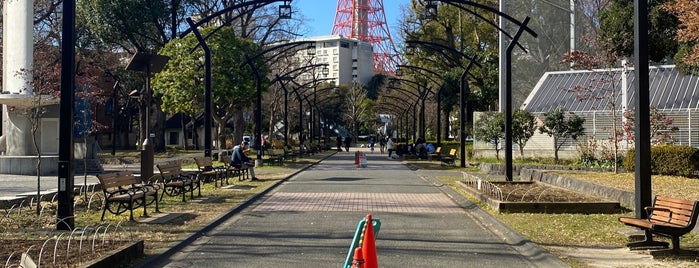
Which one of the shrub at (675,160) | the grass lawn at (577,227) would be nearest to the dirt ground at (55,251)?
the grass lawn at (577,227)

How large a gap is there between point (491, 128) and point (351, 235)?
23950mm

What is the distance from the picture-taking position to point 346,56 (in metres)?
146

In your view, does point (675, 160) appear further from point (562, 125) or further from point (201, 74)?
point (201, 74)

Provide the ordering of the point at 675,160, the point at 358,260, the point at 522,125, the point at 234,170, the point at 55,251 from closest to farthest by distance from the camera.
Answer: the point at 358,260
the point at 55,251
the point at 675,160
the point at 234,170
the point at 522,125

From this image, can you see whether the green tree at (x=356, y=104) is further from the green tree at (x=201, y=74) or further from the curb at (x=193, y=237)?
the curb at (x=193, y=237)


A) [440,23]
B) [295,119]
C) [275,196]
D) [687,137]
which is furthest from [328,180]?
[295,119]

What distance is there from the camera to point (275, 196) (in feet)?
56.0

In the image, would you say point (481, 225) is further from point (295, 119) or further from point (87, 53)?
point (295, 119)

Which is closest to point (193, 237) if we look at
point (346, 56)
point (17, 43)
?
point (17, 43)

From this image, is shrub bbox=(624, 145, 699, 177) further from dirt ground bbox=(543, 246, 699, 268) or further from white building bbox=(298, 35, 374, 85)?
white building bbox=(298, 35, 374, 85)

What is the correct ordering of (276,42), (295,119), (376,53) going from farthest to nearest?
(376,53) < (295,119) < (276,42)

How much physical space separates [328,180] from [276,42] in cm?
2651

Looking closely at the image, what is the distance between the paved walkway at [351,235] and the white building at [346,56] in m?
127

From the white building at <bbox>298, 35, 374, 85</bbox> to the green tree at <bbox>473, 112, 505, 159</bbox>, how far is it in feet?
351
